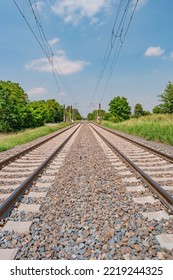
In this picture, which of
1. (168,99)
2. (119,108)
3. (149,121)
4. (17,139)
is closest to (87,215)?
(17,139)

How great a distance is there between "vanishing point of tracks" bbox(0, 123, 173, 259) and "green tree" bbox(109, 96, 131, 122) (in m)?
97.5

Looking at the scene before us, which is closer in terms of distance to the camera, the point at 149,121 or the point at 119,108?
the point at 149,121

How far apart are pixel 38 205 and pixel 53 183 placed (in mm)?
1470

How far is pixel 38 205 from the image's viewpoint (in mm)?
4613

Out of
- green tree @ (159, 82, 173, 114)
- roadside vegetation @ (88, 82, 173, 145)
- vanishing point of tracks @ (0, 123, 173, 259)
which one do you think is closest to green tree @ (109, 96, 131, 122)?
roadside vegetation @ (88, 82, 173, 145)

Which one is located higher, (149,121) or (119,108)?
(119,108)

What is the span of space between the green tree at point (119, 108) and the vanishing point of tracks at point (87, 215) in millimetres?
97506

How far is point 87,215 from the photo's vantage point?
414cm

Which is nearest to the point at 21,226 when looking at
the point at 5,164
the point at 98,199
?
the point at 98,199

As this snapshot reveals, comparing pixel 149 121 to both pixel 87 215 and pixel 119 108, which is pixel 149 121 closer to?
pixel 87 215

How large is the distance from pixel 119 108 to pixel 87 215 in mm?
101107

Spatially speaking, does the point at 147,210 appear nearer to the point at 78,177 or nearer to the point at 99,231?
the point at 99,231

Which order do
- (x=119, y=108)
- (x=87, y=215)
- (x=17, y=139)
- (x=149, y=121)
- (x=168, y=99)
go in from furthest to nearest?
1. (x=119, y=108)
2. (x=168, y=99)
3. (x=149, y=121)
4. (x=17, y=139)
5. (x=87, y=215)

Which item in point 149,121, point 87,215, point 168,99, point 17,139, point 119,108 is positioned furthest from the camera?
point 119,108
